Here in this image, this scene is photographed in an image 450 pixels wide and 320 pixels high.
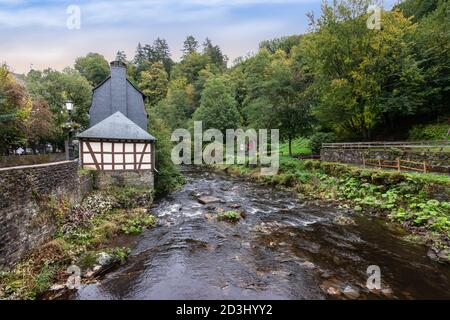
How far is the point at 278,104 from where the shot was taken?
24031 millimetres

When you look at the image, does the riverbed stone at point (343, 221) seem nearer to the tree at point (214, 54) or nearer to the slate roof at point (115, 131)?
the slate roof at point (115, 131)

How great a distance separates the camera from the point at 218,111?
39.7 metres

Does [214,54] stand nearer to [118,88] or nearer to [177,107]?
[177,107]

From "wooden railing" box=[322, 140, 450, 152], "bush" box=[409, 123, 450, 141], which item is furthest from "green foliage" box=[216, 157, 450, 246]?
"bush" box=[409, 123, 450, 141]

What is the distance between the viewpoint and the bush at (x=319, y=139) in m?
24.6

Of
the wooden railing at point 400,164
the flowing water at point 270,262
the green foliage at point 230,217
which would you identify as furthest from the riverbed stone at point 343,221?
the wooden railing at point 400,164

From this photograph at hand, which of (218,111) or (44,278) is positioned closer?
(44,278)

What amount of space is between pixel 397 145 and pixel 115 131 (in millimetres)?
16716

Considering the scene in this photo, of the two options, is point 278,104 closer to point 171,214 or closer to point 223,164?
point 223,164

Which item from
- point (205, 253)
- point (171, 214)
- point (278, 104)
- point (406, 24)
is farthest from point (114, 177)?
point (406, 24)

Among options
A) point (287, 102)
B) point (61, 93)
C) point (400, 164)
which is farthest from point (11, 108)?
point (400, 164)

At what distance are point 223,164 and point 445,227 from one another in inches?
967

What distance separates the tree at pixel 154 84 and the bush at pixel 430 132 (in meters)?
52.7

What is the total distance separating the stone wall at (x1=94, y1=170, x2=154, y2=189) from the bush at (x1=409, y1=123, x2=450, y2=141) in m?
19.8
